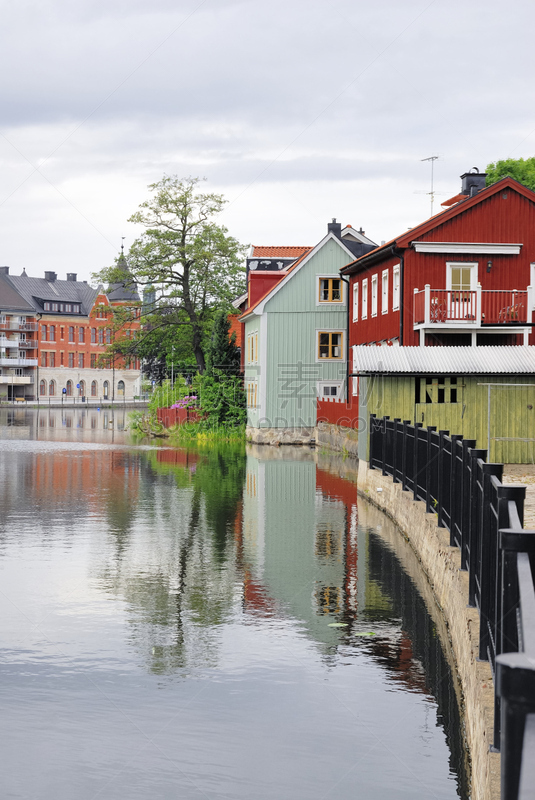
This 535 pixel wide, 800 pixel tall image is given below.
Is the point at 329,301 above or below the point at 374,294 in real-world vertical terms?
above

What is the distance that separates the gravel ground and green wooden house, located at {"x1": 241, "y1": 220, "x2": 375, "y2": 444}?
19.0m

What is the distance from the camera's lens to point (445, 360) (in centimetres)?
2398

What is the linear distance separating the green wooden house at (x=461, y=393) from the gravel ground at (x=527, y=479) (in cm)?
73

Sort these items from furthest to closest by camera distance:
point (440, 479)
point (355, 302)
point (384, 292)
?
point (355, 302)
point (384, 292)
point (440, 479)

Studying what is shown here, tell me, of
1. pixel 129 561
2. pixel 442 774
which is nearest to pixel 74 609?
pixel 129 561

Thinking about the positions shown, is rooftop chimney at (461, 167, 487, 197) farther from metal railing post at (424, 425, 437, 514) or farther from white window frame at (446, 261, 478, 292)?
metal railing post at (424, 425, 437, 514)

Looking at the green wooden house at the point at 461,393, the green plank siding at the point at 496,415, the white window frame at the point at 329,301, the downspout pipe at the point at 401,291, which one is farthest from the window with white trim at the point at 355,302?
the green plank siding at the point at 496,415

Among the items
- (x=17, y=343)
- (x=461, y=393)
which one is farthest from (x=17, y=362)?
(x=461, y=393)

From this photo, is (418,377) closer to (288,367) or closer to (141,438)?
(288,367)

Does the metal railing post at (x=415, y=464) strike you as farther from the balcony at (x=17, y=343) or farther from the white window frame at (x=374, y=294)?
the balcony at (x=17, y=343)

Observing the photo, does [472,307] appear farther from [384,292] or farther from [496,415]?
[496,415]

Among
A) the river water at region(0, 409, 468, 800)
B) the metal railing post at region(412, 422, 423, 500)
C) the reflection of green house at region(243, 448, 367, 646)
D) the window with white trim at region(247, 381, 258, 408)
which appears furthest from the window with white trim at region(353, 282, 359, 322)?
the metal railing post at region(412, 422, 423, 500)

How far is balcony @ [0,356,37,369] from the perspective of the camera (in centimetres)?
11631

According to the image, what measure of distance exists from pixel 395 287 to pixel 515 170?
2212 centimetres
